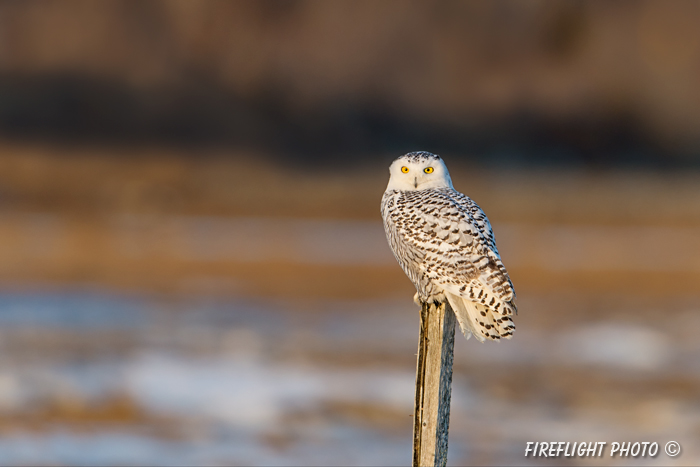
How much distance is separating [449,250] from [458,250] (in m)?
0.05

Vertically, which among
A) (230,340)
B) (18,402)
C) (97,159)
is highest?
(97,159)

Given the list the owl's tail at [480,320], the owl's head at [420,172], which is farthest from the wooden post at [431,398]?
the owl's head at [420,172]

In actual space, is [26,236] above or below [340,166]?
below

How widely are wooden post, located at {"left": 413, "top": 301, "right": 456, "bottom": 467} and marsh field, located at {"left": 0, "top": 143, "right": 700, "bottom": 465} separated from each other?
5.01m

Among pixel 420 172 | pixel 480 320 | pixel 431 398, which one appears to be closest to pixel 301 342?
pixel 420 172

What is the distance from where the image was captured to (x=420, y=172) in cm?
513

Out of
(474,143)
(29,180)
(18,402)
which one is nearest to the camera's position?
(18,402)

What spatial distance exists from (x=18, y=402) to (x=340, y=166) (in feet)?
99.9

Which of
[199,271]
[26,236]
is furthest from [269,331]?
[26,236]

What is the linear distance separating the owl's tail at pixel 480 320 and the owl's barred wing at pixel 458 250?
69mm

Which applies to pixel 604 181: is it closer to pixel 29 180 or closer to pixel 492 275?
pixel 29 180

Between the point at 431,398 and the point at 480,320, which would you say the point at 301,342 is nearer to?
the point at 480,320

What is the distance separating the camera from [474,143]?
143 ft

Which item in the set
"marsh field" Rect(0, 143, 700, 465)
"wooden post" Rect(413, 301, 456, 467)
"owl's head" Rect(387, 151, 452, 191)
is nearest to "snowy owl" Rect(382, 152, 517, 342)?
"owl's head" Rect(387, 151, 452, 191)
